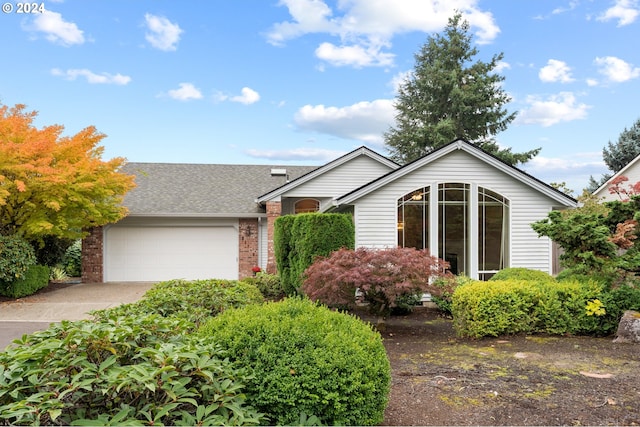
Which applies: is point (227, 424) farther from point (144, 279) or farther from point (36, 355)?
point (144, 279)

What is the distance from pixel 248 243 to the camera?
16172mm

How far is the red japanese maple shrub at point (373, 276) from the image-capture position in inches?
290

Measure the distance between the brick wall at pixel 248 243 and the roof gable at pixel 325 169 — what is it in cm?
160

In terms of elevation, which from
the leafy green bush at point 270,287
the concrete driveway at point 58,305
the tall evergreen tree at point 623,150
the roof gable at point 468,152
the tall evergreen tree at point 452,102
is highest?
the tall evergreen tree at point 452,102

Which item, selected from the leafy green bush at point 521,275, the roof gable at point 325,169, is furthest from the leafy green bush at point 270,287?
the leafy green bush at point 521,275

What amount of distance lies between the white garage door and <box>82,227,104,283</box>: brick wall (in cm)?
22

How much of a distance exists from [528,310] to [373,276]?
2.73m

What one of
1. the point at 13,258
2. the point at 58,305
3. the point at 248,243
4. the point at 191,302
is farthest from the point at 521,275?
the point at 13,258

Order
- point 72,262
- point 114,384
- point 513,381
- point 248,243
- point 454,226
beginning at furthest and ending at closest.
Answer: point 72,262, point 248,243, point 454,226, point 513,381, point 114,384

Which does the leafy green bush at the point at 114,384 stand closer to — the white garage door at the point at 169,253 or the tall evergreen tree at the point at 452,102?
the white garage door at the point at 169,253

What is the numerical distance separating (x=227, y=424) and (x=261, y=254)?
45.9ft

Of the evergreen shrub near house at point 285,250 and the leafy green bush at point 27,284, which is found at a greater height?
the evergreen shrub near house at point 285,250

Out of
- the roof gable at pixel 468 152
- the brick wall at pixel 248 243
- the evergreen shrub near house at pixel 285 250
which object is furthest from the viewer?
the brick wall at pixel 248 243

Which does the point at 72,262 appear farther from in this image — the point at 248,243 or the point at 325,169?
the point at 325,169
